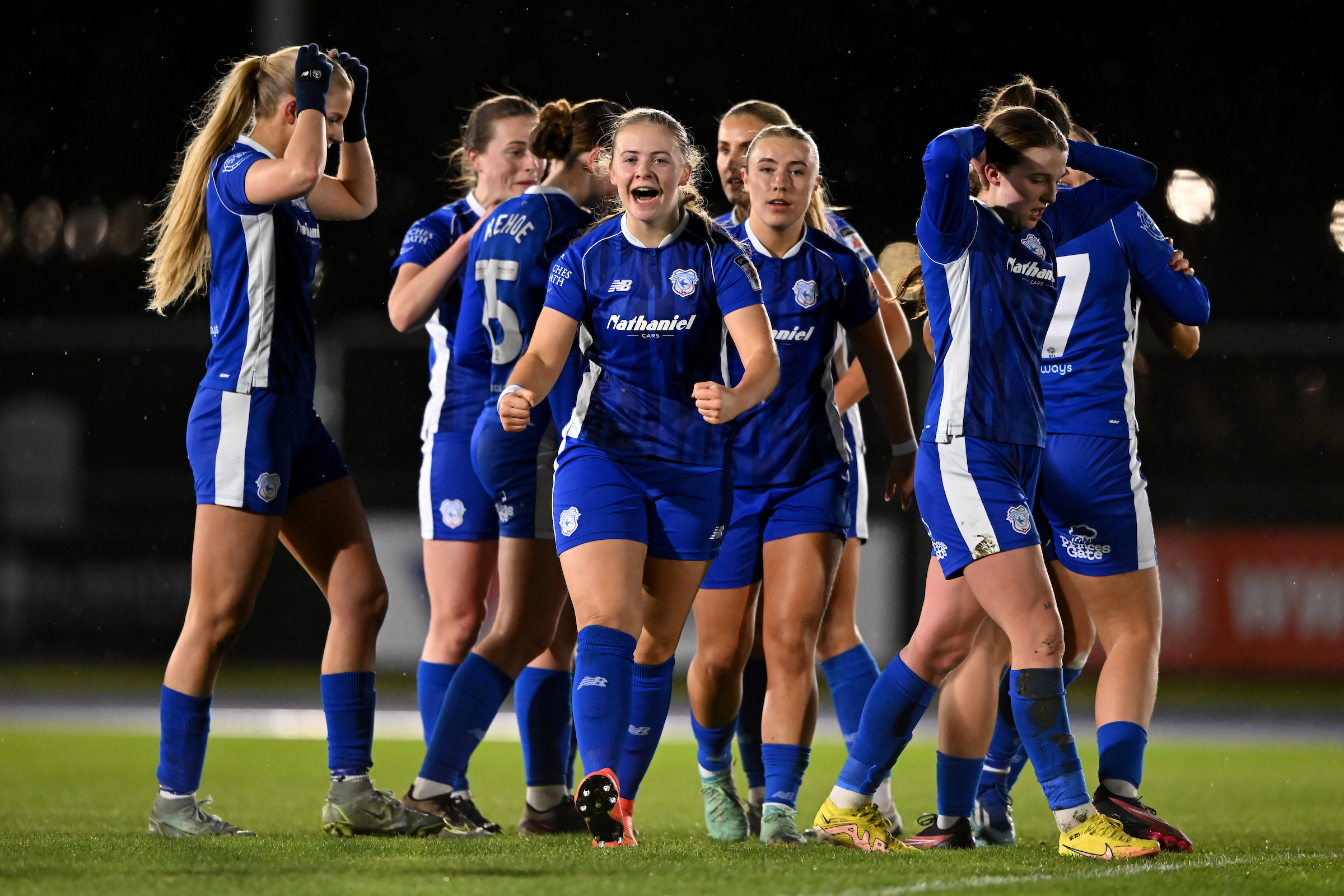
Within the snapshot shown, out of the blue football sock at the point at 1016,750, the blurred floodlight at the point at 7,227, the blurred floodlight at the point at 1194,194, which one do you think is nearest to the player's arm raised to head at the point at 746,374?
the blue football sock at the point at 1016,750

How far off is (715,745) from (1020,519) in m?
1.36

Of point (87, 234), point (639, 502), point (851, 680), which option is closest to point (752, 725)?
point (851, 680)

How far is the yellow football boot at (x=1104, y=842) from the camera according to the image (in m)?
3.74

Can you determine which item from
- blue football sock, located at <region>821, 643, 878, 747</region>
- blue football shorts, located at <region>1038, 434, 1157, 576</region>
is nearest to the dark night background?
blue football sock, located at <region>821, 643, 878, 747</region>

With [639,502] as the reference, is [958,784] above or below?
below

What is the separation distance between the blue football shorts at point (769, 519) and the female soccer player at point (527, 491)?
55 centimetres

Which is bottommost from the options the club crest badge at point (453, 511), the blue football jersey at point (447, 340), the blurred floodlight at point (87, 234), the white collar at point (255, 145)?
the club crest badge at point (453, 511)

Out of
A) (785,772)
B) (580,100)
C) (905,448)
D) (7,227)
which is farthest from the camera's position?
(7,227)

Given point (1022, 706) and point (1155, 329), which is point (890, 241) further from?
point (1022, 706)

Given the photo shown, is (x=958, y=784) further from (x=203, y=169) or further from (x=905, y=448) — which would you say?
(x=203, y=169)

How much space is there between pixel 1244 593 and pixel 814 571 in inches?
295

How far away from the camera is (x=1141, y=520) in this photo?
4.27 m

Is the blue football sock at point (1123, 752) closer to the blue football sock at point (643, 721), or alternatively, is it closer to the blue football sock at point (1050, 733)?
the blue football sock at point (1050, 733)

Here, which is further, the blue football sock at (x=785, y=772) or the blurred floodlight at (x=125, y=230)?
the blurred floodlight at (x=125, y=230)
